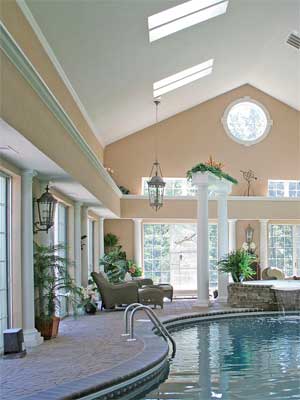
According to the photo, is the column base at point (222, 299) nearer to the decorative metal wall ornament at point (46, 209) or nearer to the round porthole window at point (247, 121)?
the round porthole window at point (247, 121)

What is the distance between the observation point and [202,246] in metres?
12.1

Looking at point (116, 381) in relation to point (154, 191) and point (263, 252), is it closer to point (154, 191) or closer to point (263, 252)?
point (154, 191)

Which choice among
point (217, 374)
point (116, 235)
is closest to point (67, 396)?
point (217, 374)

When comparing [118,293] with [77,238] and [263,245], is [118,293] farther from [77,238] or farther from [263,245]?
[263,245]

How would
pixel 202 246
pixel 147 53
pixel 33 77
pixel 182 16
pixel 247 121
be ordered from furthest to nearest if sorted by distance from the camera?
pixel 247 121
pixel 202 246
pixel 147 53
pixel 182 16
pixel 33 77

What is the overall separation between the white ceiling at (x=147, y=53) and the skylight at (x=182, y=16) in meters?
0.19

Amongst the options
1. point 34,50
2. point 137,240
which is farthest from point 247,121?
point 34,50

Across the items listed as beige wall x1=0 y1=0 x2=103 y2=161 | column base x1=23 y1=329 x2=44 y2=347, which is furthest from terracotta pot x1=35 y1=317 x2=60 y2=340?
beige wall x1=0 y1=0 x2=103 y2=161

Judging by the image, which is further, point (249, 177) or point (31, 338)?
point (249, 177)

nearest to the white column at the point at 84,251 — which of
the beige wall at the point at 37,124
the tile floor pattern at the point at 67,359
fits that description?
the beige wall at the point at 37,124

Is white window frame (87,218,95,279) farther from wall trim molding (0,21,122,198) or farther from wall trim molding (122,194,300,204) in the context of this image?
wall trim molding (0,21,122,198)

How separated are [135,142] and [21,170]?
1021 centimetres

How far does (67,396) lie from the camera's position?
4.20 meters

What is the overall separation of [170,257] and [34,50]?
1059 centimetres
